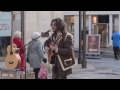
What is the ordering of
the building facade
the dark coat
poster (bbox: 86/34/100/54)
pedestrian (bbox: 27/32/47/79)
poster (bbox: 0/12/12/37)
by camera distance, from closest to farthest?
the dark coat
pedestrian (bbox: 27/32/47/79)
poster (bbox: 0/12/12/37)
poster (bbox: 86/34/100/54)
the building facade

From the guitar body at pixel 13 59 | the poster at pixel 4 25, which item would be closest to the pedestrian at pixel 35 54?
the guitar body at pixel 13 59

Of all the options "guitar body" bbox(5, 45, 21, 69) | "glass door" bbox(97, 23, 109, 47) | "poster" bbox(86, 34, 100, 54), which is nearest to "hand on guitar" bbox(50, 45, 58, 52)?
"guitar body" bbox(5, 45, 21, 69)

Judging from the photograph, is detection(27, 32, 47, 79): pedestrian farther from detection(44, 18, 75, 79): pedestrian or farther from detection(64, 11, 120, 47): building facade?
detection(64, 11, 120, 47): building facade

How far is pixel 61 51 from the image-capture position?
6570 millimetres

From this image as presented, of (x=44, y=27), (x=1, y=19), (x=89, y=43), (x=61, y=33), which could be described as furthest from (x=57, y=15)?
(x=61, y=33)

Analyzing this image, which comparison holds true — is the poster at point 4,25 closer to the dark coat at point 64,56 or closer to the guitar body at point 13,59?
the guitar body at point 13,59

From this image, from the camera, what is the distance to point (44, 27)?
18.4m

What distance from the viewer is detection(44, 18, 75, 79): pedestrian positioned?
21.7 feet

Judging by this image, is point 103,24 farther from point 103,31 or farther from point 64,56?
point 64,56

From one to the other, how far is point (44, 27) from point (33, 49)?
368 inches

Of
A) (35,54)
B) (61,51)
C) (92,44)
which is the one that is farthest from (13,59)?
(92,44)

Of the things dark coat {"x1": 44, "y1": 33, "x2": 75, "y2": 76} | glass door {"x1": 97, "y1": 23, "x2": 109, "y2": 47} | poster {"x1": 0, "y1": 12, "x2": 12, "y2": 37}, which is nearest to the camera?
dark coat {"x1": 44, "y1": 33, "x2": 75, "y2": 76}
